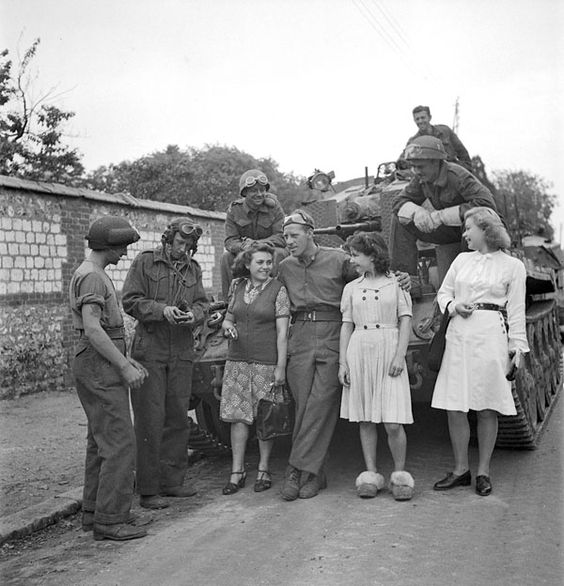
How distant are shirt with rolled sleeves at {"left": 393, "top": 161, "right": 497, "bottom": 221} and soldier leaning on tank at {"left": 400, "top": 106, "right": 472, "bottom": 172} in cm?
203

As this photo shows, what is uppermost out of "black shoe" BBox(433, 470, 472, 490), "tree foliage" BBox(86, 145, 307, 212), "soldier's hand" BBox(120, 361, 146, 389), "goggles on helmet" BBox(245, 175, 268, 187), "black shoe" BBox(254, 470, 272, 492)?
"tree foliage" BBox(86, 145, 307, 212)

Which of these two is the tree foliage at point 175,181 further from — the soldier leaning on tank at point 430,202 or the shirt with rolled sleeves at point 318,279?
the shirt with rolled sleeves at point 318,279

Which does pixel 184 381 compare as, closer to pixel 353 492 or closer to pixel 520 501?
pixel 353 492

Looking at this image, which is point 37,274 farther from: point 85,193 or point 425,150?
point 425,150

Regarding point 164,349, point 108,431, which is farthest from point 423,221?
point 108,431

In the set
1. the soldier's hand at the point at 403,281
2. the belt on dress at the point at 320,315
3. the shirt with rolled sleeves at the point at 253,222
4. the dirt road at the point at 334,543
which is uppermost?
the shirt with rolled sleeves at the point at 253,222

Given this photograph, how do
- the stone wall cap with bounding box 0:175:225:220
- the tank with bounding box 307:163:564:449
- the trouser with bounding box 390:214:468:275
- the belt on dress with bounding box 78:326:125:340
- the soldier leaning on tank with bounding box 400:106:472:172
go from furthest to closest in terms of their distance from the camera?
the stone wall cap with bounding box 0:175:225:220
the soldier leaning on tank with bounding box 400:106:472:172
the trouser with bounding box 390:214:468:275
the tank with bounding box 307:163:564:449
the belt on dress with bounding box 78:326:125:340

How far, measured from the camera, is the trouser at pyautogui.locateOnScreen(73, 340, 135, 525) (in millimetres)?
4367

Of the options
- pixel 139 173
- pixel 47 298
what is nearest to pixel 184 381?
pixel 47 298

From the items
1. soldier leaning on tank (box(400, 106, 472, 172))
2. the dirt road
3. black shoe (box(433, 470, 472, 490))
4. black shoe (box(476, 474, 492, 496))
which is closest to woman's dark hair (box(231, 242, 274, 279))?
the dirt road

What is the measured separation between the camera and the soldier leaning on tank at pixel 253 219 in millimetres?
6273

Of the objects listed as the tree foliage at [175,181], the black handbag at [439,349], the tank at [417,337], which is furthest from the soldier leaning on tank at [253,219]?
the tree foliage at [175,181]

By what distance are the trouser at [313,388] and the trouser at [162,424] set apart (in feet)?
2.37

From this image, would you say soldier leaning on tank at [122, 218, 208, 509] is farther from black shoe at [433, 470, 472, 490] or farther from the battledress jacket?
black shoe at [433, 470, 472, 490]
